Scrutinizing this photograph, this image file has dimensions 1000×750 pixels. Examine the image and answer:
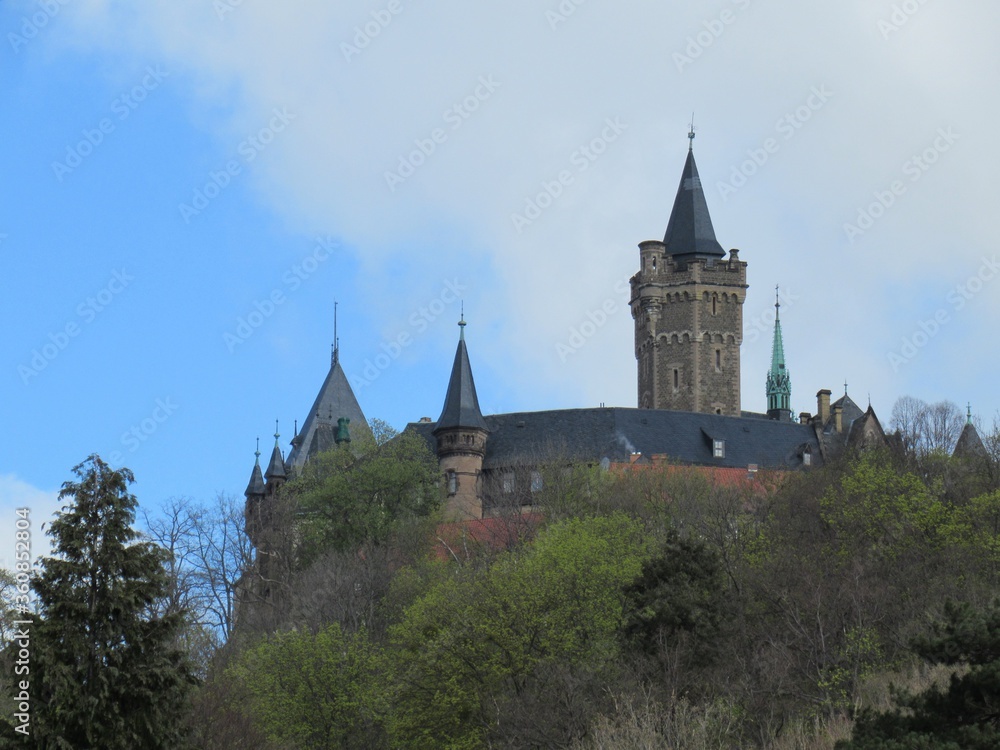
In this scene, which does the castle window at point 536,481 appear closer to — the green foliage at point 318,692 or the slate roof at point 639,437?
the slate roof at point 639,437

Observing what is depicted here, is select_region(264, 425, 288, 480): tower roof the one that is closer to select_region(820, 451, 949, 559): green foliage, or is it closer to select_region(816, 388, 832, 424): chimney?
select_region(816, 388, 832, 424): chimney

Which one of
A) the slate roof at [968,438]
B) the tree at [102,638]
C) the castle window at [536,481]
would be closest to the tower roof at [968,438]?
the slate roof at [968,438]

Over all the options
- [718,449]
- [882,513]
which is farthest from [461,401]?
[882,513]

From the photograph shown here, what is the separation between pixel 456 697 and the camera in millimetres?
39500

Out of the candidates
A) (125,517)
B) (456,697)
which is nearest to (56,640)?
(125,517)

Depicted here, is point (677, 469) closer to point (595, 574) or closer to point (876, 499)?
point (876, 499)

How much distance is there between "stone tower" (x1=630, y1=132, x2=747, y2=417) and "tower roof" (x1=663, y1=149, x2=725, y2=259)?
56 millimetres

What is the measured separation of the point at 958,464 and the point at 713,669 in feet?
78.8

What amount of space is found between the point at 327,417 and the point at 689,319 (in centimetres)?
2084

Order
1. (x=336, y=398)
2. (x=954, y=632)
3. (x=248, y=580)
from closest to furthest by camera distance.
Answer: (x=954, y=632) < (x=248, y=580) < (x=336, y=398)

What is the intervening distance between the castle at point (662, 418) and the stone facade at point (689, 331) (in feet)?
0.18

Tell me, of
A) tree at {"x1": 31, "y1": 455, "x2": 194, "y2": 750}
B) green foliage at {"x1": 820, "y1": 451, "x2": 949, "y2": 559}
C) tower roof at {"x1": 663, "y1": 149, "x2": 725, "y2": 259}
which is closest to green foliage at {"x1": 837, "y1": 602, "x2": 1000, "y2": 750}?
tree at {"x1": 31, "y1": 455, "x2": 194, "y2": 750}

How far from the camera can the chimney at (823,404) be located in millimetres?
93500

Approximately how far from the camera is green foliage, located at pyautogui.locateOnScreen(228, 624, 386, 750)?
43.4 metres
